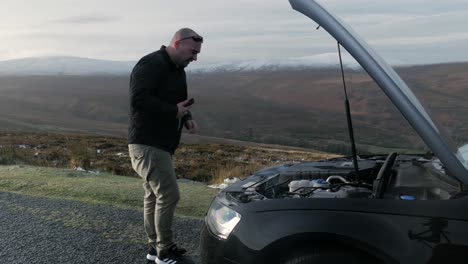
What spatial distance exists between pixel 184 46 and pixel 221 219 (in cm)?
157

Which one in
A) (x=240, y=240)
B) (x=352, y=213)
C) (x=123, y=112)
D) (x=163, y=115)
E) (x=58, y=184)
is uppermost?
(x=163, y=115)

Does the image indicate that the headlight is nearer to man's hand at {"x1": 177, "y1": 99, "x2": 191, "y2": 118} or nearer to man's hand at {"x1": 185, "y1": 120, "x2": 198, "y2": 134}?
man's hand at {"x1": 177, "y1": 99, "x2": 191, "y2": 118}

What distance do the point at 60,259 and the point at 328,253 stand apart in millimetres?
2891

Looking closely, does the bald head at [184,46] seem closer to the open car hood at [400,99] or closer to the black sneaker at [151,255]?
the open car hood at [400,99]

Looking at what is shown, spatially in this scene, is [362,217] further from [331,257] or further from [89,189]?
[89,189]

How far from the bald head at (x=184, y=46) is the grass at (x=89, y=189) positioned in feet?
8.80

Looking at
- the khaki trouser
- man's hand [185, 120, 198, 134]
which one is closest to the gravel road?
the khaki trouser

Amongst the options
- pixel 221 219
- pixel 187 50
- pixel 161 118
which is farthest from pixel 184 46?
pixel 221 219

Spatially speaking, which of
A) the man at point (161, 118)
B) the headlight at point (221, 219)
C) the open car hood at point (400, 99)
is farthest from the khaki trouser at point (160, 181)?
the open car hood at point (400, 99)

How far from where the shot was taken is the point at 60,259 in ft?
14.9

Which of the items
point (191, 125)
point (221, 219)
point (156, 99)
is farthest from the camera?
point (191, 125)

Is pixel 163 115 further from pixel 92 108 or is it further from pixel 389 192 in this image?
pixel 92 108

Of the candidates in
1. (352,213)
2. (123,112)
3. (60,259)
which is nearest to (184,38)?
(352,213)

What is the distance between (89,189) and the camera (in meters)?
7.56
